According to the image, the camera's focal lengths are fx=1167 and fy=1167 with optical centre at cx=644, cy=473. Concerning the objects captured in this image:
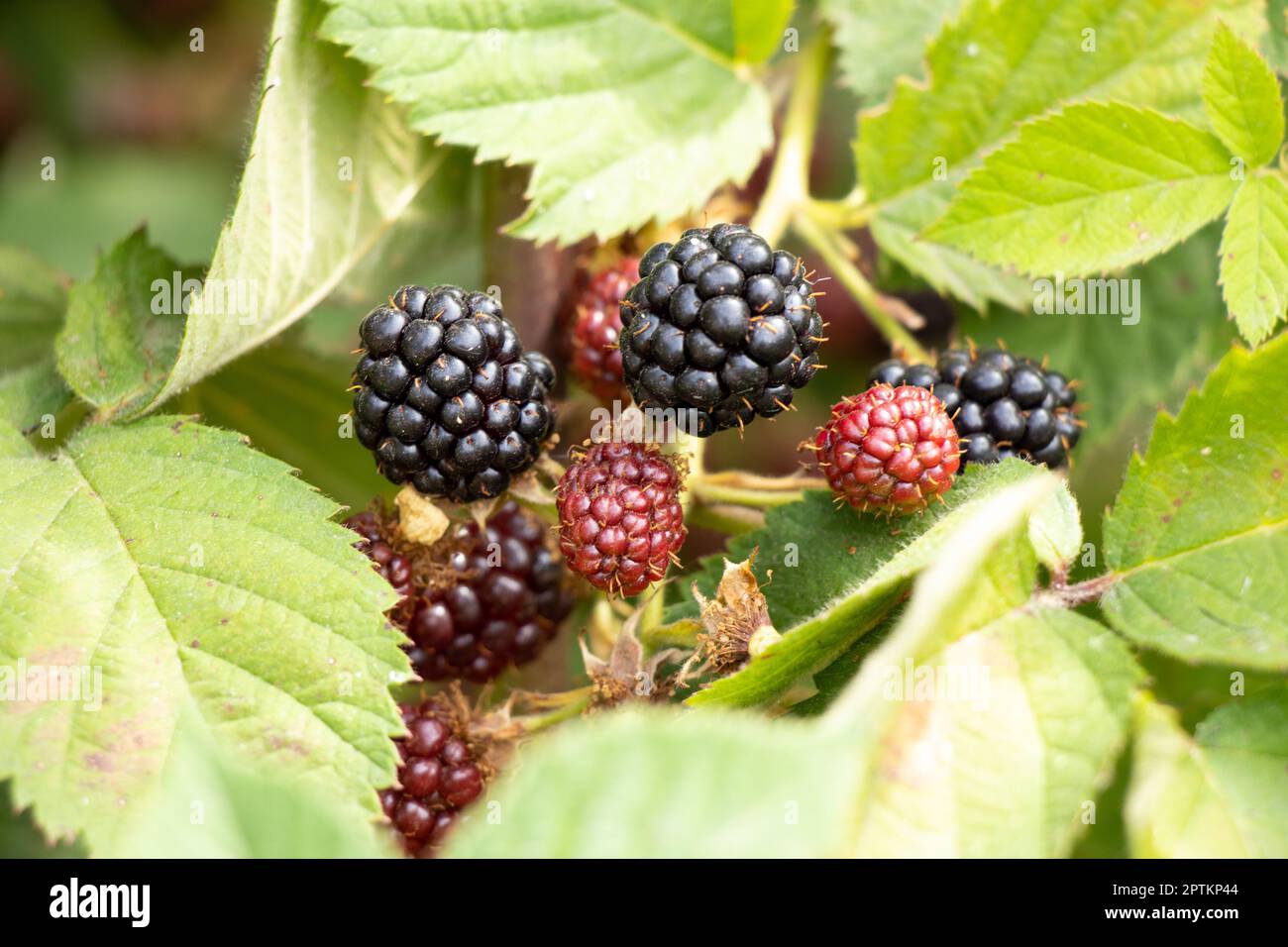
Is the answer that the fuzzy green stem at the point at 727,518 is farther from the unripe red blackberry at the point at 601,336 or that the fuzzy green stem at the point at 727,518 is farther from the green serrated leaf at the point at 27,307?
the green serrated leaf at the point at 27,307

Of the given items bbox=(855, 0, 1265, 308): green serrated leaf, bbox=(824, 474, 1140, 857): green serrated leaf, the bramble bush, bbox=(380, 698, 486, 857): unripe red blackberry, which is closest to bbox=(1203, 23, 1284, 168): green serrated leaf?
the bramble bush

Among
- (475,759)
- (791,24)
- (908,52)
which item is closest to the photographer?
(475,759)

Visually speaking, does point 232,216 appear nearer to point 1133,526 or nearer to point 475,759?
point 475,759

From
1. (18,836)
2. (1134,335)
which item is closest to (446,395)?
(1134,335)

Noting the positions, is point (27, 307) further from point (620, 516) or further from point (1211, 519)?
point (1211, 519)

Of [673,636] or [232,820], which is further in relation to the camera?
[673,636]

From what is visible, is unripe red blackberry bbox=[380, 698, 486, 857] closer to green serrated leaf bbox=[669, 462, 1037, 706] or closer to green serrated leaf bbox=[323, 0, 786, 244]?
green serrated leaf bbox=[669, 462, 1037, 706]

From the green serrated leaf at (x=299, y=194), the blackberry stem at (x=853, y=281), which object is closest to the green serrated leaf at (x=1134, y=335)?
the blackberry stem at (x=853, y=281)

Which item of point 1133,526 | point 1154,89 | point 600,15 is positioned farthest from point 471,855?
point 1154,89
